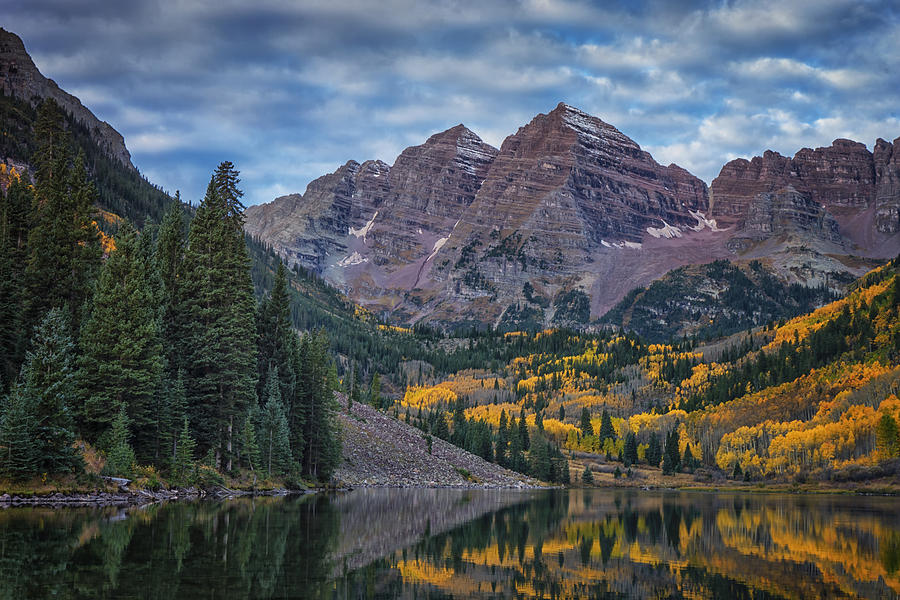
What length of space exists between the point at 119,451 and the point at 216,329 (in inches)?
723

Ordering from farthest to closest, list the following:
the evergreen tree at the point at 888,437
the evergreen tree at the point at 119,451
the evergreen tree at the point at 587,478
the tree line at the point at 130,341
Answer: the evergreen tree at the point at 587,478 < the evergreen tree at the point at 888,437 < the evergreen tree at the point at 119,451 < the tree line at the point at 130,341

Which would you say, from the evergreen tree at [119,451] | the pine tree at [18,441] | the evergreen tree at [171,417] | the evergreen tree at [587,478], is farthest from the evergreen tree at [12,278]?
the evergreen tree at [587,478]

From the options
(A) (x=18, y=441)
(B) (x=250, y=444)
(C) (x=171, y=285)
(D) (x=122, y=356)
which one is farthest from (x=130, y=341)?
(B) (x=250, y=444)

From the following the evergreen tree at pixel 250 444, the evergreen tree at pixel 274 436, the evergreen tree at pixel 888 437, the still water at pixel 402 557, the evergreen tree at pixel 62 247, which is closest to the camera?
the still water at pixel 402 557

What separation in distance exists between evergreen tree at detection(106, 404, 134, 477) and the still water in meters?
6.28

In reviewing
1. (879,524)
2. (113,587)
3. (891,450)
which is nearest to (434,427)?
(891,450)

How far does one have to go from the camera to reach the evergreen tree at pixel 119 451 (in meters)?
56.3

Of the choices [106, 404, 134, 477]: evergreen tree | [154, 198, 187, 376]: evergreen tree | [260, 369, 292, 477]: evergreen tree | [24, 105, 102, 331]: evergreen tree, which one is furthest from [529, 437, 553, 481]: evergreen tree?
[106, 404, 134, 477]: evergreen tree

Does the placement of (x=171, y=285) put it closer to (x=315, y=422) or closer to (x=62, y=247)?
(x=62, y=247)

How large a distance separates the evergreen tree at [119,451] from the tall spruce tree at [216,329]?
13304 millimetres

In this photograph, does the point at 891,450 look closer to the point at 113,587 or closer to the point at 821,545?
the point at 821,545

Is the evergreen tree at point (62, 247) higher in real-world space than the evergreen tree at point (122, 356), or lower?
higher

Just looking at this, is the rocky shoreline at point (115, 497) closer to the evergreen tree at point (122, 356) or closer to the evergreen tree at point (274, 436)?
the evergreen tree at point (122, 356)

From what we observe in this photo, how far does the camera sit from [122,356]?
60156 millimetres
